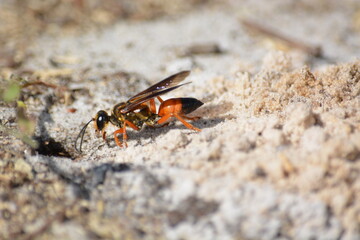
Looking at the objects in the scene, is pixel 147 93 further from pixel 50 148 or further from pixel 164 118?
pixel 50 148

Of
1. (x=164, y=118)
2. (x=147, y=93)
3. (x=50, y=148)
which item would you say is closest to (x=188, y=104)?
(x=164, y=118)

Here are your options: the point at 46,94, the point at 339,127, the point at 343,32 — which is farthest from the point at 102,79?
the point at 343,32

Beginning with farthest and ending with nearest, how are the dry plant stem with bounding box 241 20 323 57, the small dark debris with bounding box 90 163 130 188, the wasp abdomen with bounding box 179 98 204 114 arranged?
1. the dry plant stem with bounding box 241 20 323 57
2. the wasp abdomen with bounding box 179 98 204 114
3. the small dark debris with bounding box 90 163 130 188

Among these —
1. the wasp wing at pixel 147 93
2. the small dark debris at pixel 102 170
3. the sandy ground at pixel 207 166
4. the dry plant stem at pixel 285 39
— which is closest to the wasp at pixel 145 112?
the wasp wing at pixel 147 93

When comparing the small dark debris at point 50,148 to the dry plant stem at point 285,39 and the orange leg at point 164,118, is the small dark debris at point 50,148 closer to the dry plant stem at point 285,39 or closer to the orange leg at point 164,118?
the orange leg at point 164,118

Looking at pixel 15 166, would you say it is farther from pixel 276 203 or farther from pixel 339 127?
pixel 339 127

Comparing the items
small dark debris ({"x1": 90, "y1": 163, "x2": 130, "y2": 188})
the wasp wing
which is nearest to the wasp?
the wasp wing

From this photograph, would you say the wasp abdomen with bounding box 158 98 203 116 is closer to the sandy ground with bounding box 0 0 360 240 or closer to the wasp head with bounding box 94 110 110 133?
the sandy ground with bounding box 0 0 360 240

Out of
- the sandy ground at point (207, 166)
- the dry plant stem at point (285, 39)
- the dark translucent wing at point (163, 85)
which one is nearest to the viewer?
the sandy ground at point (207, 166)

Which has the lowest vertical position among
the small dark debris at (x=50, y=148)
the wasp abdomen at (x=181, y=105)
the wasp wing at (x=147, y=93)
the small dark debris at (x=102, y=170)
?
the small dark debris at (x=102, y=170)
